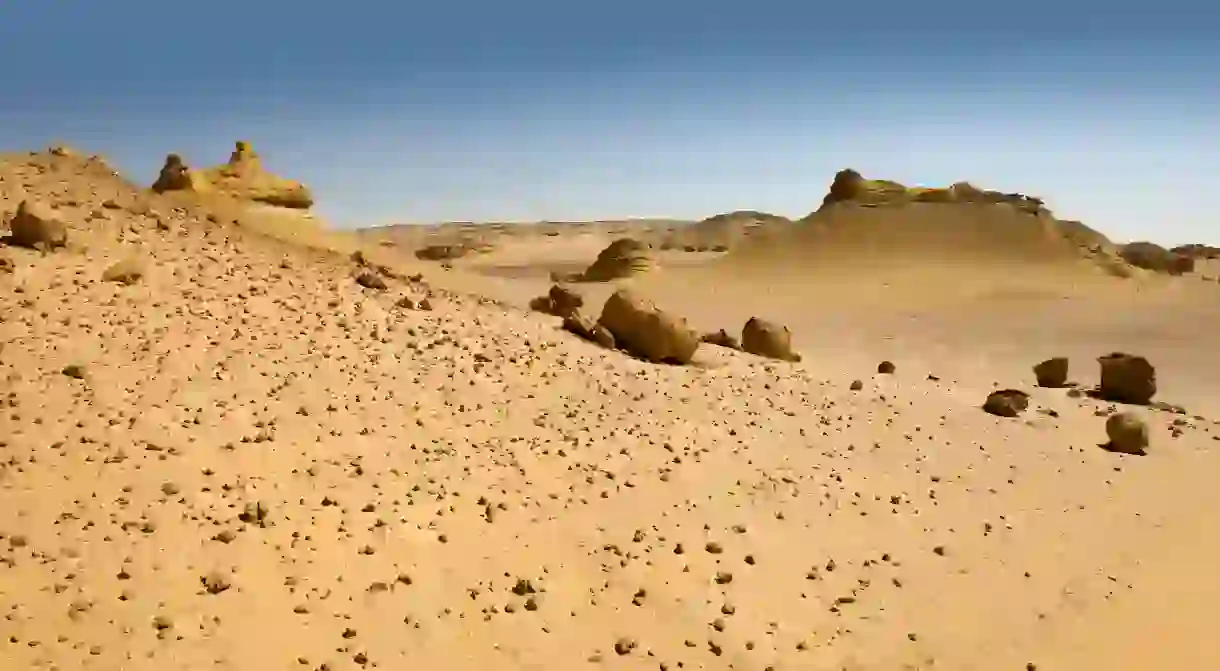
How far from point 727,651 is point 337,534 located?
2044mm

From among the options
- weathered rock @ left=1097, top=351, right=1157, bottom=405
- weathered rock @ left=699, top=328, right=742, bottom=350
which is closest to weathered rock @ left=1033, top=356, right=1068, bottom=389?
weathered rock @ left=1097, top=351, right=1157, bottom=405

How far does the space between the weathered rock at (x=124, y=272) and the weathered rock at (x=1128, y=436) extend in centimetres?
873

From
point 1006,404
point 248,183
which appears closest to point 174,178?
point 248,183

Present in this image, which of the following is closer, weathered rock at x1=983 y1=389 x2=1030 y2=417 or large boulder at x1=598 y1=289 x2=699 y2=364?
large boulder at x1=598 y1=289 x2=699 y2=364

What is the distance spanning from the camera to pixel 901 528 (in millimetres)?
6820

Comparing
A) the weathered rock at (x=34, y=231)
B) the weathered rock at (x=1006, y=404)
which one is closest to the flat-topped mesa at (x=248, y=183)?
the weathered rock at (x=34, y=231)

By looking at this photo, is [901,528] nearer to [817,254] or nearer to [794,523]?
[794,523]

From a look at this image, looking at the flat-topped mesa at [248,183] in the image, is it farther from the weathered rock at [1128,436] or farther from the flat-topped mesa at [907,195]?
the flat-topped mesa at [907,195]

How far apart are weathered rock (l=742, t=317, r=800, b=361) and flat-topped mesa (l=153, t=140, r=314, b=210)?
7963mm

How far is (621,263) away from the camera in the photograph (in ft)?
92.4

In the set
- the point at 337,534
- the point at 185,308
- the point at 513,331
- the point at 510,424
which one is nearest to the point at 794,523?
the point at 510,424

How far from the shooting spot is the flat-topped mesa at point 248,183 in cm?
1530

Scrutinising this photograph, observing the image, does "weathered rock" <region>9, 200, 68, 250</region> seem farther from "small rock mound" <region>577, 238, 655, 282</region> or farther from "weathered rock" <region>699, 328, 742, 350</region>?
"small rock mound" <region>577, 238, 655, 282</region>

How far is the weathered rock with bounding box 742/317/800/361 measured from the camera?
1211 centimetres
